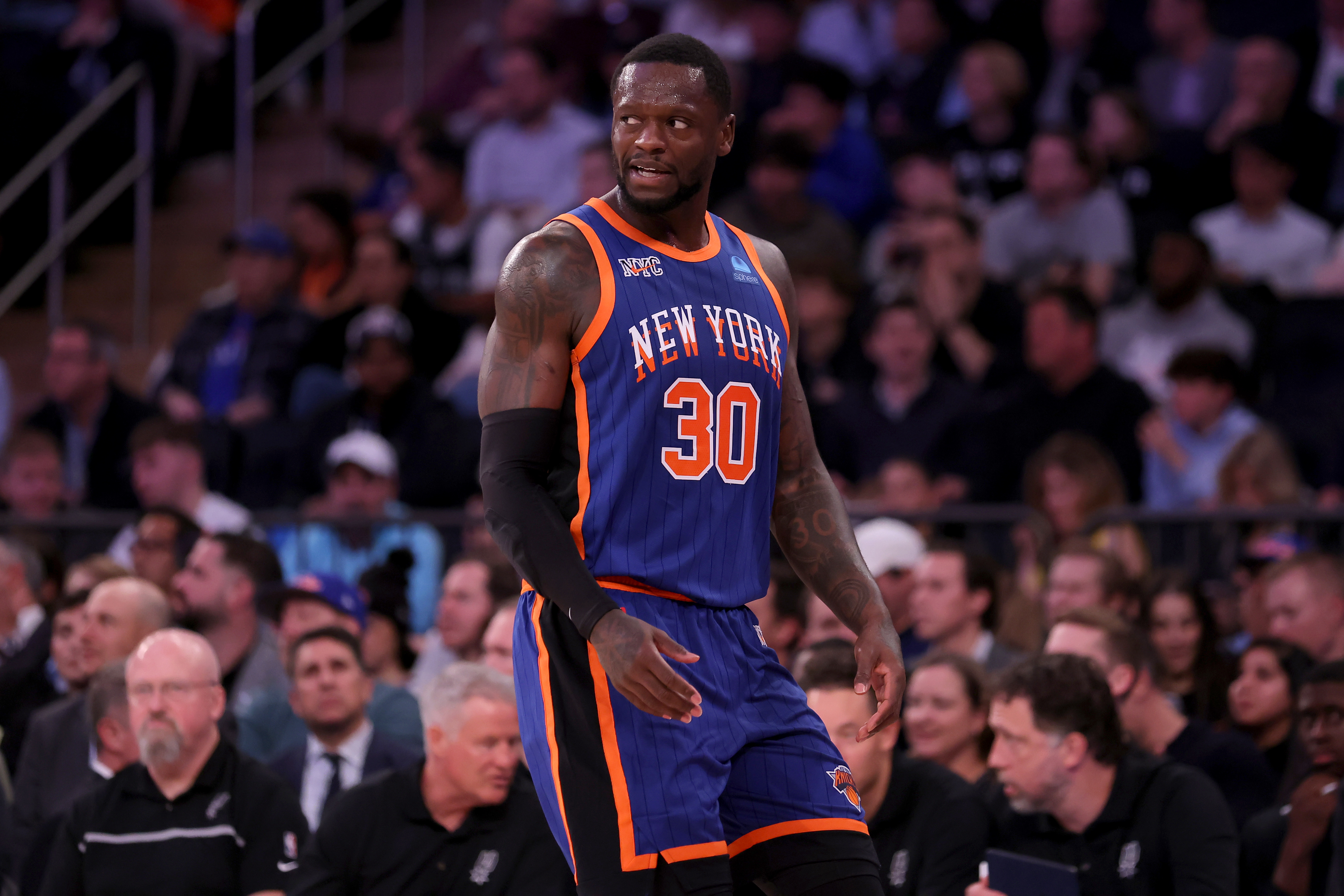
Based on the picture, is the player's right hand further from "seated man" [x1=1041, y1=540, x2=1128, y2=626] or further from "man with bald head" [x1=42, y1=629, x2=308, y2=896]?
"seated man" [x1=1041, y1=540, x2=1128, y2=626]

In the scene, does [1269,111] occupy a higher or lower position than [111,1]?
lower

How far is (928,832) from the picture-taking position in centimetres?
546

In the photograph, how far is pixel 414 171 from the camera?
11.9 m

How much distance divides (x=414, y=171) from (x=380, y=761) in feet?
20.1

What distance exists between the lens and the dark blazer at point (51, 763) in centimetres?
686

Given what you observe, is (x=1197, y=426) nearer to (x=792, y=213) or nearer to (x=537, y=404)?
(x=792, y=213)

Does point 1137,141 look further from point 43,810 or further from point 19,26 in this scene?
point 19,26

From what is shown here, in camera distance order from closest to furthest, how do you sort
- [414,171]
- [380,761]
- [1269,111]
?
[380,761], [1269,111], [414,171]

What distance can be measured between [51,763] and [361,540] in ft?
6.69

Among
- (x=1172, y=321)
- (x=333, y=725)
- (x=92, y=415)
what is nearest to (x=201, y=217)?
(x=92, y=415)

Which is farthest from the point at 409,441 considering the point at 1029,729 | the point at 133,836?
the point at 1029,729

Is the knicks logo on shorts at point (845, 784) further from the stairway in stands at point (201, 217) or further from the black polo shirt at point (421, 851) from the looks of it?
the stairway in stands at point (201, 217)

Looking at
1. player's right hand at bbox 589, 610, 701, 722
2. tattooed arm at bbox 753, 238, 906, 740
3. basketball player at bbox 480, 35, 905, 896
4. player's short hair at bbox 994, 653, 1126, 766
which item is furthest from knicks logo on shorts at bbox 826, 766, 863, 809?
player's short hair at bbox 994, 653, 1126, 766

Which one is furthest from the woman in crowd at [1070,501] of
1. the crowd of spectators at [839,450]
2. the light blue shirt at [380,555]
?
the light blue shirt at [380,555]
